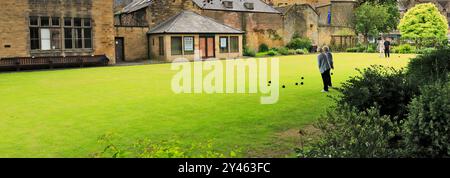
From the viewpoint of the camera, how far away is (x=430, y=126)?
218 inches

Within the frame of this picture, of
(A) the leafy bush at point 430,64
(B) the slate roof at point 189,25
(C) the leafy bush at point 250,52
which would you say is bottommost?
(A) the leafy bush at point 430,64

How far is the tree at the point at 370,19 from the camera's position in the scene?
225 feet

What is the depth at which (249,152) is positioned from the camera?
7.91 meters

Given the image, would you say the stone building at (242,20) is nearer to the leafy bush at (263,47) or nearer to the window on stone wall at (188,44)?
the leafy bush at (263,47)

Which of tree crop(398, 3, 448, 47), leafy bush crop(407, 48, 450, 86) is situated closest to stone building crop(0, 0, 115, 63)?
leafy bush crop(407, 48, 450, 86)

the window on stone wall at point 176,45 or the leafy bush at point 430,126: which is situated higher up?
the window on stone wall at point 176,45

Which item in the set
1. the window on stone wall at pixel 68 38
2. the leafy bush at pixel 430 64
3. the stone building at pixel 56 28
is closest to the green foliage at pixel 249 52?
the stone building at pixel 56 28

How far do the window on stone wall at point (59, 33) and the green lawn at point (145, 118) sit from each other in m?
16.7

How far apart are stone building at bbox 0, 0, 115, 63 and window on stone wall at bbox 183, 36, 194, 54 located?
718 centimetres

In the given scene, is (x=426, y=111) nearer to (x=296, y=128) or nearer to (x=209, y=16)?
(x=296, y=128)

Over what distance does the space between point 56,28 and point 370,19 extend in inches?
1947
